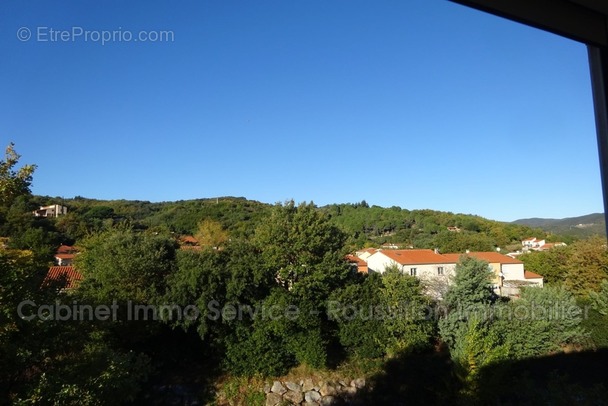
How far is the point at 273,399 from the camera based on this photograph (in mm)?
6895

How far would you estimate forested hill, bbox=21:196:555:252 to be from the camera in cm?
1490

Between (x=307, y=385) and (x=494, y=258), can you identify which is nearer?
(x=307, y=385)

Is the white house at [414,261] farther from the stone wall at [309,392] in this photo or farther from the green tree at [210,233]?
the stone wall at [309,392]

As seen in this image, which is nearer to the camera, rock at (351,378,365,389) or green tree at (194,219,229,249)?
rock at (351,378,365,389)

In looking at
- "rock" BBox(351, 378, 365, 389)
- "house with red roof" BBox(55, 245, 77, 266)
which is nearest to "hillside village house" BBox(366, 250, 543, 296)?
"rock" BBox(351, 378, 365, 389)

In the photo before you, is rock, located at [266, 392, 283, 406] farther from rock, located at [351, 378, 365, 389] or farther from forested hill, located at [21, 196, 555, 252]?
forested hill, located at [21, 196, 555, 252]

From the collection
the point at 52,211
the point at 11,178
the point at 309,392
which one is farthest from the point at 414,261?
the point at 11,178

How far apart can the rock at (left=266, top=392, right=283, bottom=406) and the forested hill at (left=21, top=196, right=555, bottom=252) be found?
737cm

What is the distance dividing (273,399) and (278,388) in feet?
0.89

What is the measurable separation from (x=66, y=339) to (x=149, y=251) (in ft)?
16.7

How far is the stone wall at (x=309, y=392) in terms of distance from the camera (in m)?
6.93

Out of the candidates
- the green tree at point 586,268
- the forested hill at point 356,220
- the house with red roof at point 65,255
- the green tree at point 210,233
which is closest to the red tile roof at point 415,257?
the forested hill at point 356,220

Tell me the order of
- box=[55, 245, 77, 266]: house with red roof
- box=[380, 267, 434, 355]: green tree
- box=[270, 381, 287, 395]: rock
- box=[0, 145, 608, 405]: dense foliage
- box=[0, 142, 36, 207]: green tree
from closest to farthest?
box=[0, 142, 36, 207]: green tree < box=[0, 145, 608, 405]: dense foliage < box=[270, 381, 287, 395]: rock < box=[380, 267, 434, 355]: green tree < box=[55, 245, 77, 266]: house with red roof

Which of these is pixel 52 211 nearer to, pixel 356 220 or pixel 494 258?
pixel 356 220
